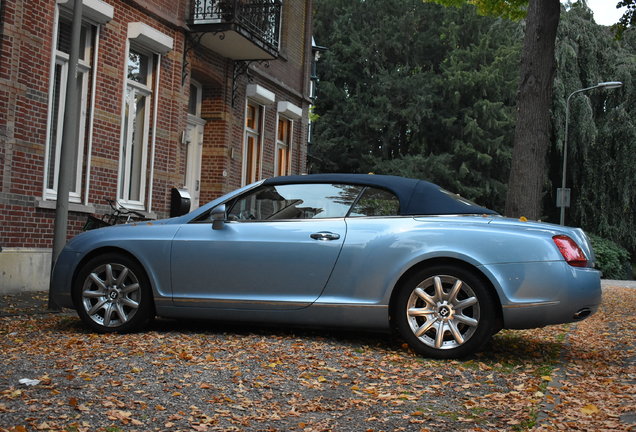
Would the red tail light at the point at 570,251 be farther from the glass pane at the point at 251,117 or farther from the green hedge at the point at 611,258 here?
the green hedge at the point at 611,258

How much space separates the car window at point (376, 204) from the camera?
6609 mm

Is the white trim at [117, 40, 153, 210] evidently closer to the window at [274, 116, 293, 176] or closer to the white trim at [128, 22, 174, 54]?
the white trim at [128, 22, 174, 54]

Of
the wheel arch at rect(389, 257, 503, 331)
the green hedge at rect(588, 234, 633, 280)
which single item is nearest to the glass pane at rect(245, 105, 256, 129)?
the wheel arch at rect(389, 257, 503, 331)

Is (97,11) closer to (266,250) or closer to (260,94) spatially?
(260,94)

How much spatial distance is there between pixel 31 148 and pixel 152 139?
331 cm

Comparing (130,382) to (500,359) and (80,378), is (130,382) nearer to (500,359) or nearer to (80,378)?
(80,378)

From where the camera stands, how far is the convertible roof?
6551 millimetres

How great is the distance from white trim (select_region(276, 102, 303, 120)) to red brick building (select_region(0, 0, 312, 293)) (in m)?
0.04

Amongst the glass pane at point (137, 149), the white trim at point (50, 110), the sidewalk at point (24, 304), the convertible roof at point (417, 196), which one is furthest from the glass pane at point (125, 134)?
the convertible roof at point (417, 196)

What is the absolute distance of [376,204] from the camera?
6.64 m

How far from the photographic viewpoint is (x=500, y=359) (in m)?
6.52

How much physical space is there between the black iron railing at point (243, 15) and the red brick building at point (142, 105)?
36 mm

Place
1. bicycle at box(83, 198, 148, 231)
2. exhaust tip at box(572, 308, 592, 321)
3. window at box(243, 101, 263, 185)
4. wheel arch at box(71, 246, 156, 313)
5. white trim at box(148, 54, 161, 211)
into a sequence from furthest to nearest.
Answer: window at box(243, 101, 263, 185) < white trim at box(148, 54, 161, 211) < bicycle at box(83, 198, 148, 231) < wheel arch at box(71, 246, 156, 313) < exhaust tip at box(572, 308, 592, 321)

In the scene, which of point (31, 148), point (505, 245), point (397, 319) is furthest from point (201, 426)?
point (31, 148)
